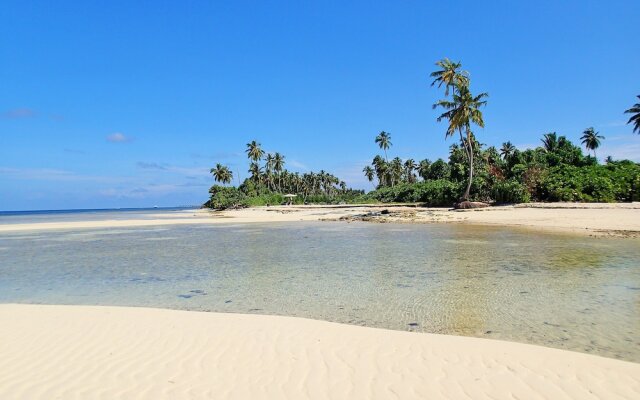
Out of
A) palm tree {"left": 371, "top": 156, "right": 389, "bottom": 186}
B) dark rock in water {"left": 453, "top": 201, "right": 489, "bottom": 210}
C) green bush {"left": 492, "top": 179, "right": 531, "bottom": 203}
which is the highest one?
palm tree {"left": 371, "top": 156, "right": 389, "bottom": 186}

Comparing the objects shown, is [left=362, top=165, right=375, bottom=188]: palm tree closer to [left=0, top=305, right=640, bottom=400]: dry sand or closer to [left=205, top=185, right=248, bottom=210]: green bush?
[left=205, top=185, right=248, bottom=210]: green bush

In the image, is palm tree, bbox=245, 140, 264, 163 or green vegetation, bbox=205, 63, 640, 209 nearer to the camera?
green vegetation, bbox=205, 63, 640, 209

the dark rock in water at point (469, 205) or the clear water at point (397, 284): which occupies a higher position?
the dark rock in water at point (469, 205)

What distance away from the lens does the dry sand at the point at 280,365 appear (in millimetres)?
4297

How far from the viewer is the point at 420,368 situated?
4.92 metres

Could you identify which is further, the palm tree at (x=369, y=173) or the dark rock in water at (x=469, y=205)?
the palm tree at (x=369, y=173)

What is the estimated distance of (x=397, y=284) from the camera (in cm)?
1089

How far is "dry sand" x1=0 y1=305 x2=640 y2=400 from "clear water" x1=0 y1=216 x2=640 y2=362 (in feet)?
3.52

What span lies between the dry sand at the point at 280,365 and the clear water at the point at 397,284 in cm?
107

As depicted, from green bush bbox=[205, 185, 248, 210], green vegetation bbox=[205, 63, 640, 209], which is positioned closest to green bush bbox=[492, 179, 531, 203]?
green vegetation bbox=[205, 63, 640, 209]

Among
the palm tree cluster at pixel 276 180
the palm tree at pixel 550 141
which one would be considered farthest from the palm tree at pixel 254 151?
the palm tree at pixel 550 141

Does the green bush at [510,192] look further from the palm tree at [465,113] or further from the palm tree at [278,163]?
the palm tree at [278,163]

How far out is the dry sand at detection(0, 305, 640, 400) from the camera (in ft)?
14.1

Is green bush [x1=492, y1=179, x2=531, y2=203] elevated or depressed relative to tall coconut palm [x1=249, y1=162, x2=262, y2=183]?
depressed
